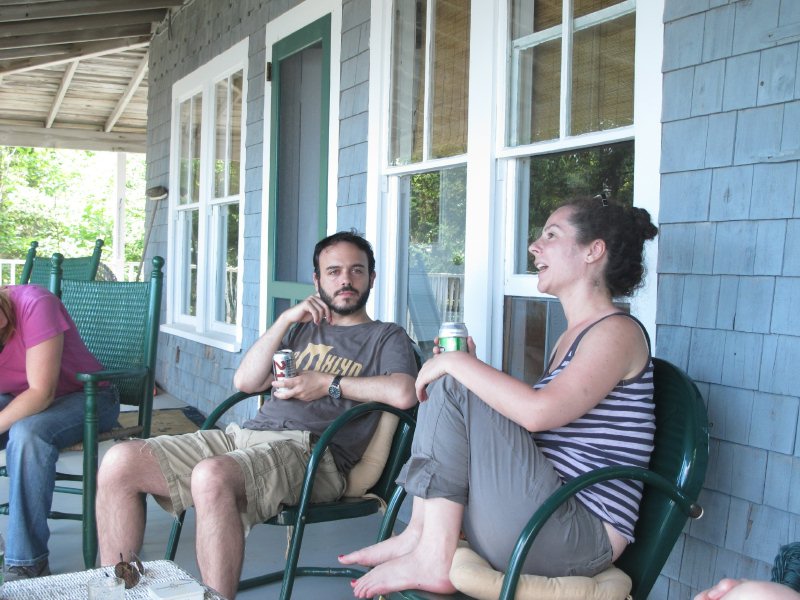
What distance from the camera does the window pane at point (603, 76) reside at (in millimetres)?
2439

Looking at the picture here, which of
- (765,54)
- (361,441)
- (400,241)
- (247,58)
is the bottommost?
(361,441)

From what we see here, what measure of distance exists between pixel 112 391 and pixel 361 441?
1093 millimetres

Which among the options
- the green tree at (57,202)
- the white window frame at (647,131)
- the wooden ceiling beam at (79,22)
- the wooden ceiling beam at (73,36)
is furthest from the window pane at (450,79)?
the green tree at (57,202)

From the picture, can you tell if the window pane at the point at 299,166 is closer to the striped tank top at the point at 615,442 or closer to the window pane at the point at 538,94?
the window pane at the point at 538,94

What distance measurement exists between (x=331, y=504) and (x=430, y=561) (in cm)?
63

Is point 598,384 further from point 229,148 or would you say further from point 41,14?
point 41,14

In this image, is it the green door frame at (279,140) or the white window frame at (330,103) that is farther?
the green door frame at (279,140)

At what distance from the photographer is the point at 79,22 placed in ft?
22.9

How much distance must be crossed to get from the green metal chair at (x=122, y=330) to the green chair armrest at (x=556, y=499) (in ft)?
5.61

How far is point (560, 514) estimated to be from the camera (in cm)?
174

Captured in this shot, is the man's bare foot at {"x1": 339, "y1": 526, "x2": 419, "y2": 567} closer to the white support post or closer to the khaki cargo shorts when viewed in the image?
the khaki cargo shorts

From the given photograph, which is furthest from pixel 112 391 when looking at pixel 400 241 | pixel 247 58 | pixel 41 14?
pixel 41 14

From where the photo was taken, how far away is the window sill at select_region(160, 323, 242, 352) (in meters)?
5.30

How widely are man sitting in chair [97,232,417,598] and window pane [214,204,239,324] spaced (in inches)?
110
